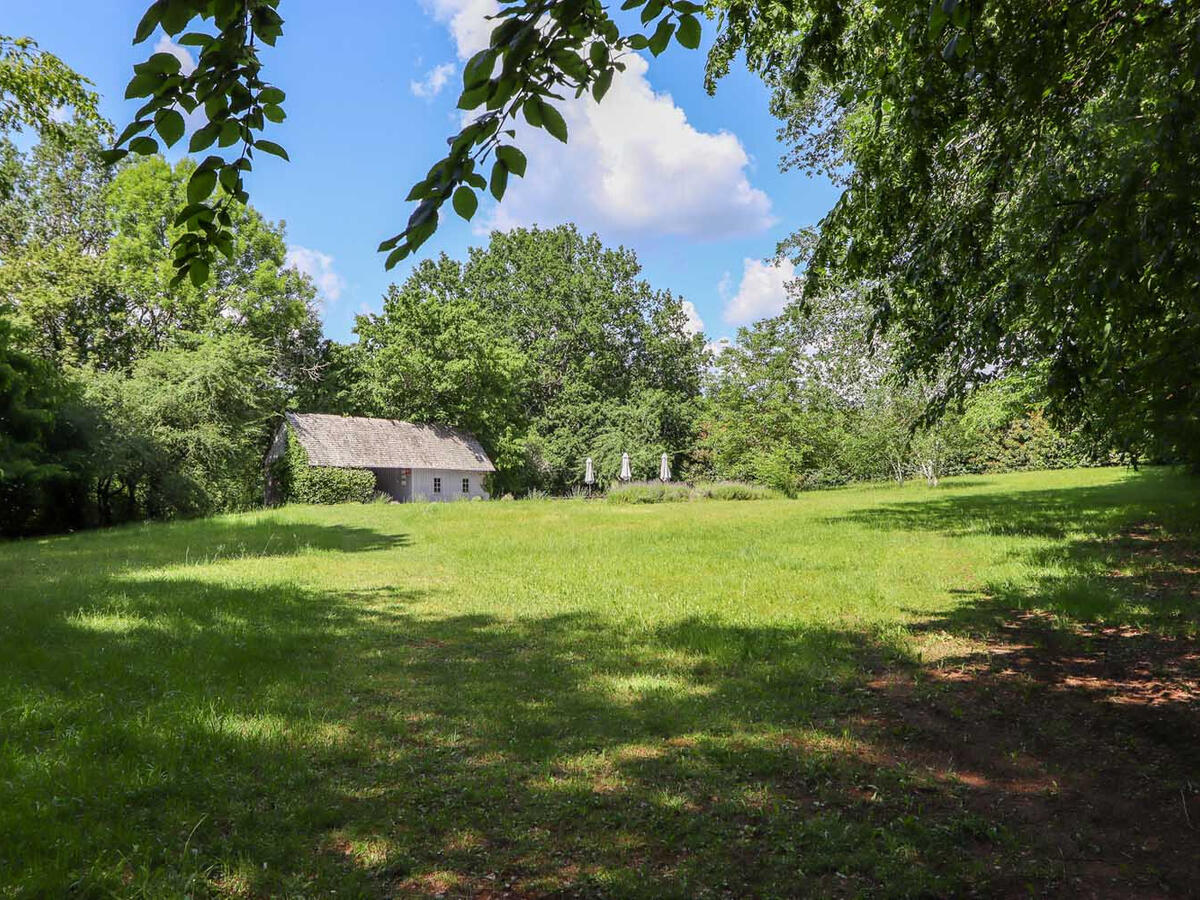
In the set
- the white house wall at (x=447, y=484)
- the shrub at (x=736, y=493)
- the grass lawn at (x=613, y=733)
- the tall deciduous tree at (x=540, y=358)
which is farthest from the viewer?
the tall deciduous tree at (x=540, y=358)

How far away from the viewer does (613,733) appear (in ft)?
15.7

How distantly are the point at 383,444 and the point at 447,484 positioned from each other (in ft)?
15.0

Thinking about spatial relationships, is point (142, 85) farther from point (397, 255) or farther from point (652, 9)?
point (652, 9)

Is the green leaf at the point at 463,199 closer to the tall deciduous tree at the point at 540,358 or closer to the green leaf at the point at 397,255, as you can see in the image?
the green leaf at the point at 397,255

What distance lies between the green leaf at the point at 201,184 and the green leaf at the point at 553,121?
1.09 m

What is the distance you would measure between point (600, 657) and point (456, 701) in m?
1.64

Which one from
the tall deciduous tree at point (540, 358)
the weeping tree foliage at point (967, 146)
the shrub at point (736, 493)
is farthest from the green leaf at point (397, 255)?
the tall deciduous tree at point (540, 358)

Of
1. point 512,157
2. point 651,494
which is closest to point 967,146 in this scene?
point 512,157

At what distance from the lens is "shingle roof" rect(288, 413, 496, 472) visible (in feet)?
116

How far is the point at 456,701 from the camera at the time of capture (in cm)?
555

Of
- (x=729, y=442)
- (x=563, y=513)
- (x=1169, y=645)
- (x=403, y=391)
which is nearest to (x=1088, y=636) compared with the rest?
(x=1169, y=645)

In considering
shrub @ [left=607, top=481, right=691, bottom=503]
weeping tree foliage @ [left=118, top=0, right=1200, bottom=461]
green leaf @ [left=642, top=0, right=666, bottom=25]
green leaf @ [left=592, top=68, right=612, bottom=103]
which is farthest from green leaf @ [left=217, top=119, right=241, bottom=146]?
shrub @ [left=607, top=481, right=691, bottom=503]

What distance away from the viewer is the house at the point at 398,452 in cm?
3531

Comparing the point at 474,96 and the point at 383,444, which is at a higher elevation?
the point at 383,444
